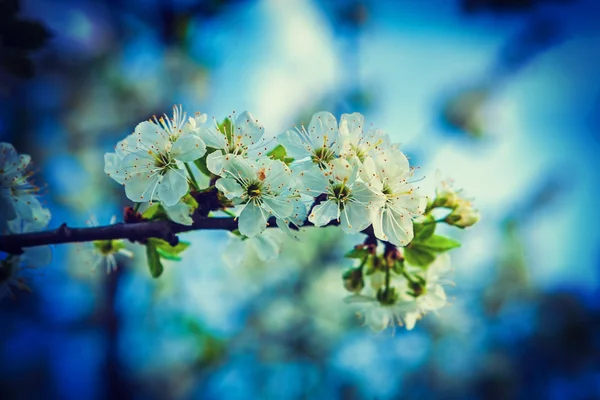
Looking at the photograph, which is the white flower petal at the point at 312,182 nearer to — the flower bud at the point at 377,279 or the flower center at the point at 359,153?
the flower center at the point at 359,153

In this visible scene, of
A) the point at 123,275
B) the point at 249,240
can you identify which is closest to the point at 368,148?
the point at 249,240

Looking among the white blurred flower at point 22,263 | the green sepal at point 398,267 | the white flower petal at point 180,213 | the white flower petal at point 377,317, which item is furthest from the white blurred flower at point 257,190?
the white blurred flower at point 22,263

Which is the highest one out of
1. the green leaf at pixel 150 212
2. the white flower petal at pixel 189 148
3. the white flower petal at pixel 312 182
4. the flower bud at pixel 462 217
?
the flower bud at pixel 462 217

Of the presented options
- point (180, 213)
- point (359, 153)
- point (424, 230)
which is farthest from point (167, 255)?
point (424, 230)

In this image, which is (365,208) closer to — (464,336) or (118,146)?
(118,146)

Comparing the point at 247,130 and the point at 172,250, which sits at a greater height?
the point at 247,130

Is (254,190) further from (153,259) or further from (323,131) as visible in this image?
(153,259)
